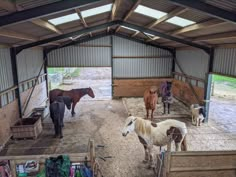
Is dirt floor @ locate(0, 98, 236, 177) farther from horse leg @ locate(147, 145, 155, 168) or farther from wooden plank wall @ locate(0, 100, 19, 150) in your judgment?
wooden plank wall @ locate(0, 100, 19, 150)

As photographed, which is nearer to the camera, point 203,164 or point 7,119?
point 203,164

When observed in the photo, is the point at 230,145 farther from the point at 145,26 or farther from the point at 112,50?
the point at 112,50

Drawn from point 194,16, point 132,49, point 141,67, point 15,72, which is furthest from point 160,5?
point 141,67

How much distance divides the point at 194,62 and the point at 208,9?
5571 millimetres

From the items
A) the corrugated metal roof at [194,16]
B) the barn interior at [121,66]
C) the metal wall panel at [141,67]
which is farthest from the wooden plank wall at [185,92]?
the corrugated metal roof at [194,16]

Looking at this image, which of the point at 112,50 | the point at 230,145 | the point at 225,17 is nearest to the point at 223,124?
the point at 230,145

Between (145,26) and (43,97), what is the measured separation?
267 inches

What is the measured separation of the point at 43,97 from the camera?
10.3m

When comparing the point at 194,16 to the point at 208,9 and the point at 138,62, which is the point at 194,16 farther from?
the point at 138,62

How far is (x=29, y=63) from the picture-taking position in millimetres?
8148

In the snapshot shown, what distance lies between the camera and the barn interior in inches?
136

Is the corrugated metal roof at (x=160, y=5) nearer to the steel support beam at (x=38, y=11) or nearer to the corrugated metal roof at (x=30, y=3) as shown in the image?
the steel support beam at (x=38, y=11)

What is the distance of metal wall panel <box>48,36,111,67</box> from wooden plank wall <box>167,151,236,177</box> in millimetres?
8180

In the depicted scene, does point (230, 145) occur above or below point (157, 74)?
below
